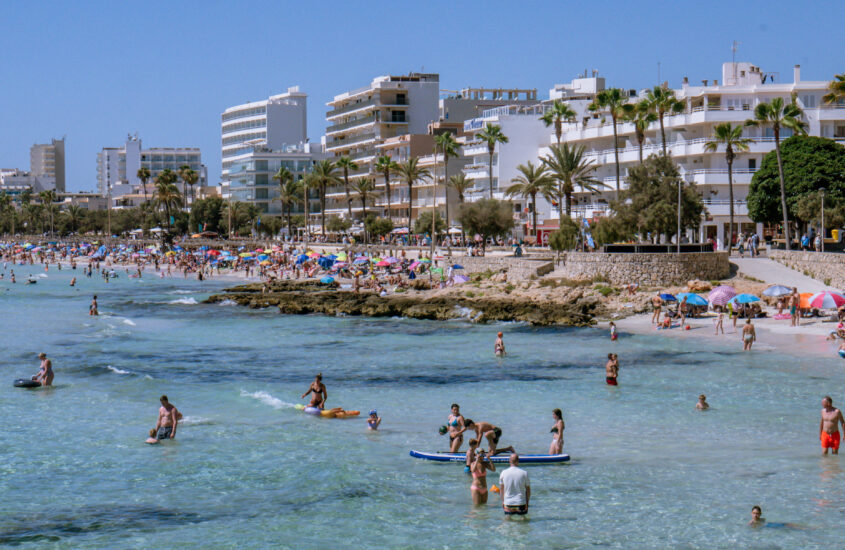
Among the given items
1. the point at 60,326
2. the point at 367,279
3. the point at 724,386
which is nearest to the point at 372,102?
the point at 367,279

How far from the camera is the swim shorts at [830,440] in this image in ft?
69.6

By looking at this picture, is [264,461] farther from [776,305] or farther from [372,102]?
[372,102]

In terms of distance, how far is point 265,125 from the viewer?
500 ft

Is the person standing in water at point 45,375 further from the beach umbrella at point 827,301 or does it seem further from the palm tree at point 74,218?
the palm tree at point 74,218

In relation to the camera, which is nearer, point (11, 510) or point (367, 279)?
point (11, 510)

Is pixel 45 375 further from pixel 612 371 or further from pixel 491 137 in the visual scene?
pixel 491 137

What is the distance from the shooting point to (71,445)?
938 inches

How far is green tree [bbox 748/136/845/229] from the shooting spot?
5816 centimetres

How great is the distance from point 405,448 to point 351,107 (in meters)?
103

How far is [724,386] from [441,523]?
15.3 metres

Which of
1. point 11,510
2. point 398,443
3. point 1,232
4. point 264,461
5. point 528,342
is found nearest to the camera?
point 11,510

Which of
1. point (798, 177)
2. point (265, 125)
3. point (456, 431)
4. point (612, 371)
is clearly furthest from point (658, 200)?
point (265, 125)

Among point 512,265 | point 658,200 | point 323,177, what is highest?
point 323,177

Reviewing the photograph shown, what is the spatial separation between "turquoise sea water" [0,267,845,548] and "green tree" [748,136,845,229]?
23.8m
